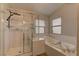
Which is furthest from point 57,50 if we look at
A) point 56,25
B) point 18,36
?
point 18,36

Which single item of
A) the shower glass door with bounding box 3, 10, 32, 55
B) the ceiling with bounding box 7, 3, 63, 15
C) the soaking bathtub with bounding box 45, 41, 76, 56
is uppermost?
the ceiling with bounding box 7, 3, 63, 15

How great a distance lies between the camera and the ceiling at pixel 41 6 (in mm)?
1318

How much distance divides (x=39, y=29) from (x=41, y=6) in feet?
0.96

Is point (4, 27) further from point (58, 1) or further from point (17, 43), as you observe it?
point (58, 1)

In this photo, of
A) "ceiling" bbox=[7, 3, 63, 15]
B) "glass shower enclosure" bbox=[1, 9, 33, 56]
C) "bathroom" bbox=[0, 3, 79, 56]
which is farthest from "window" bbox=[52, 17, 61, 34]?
"glass shower enclosure" bbox=[1, 9, 33, 56]

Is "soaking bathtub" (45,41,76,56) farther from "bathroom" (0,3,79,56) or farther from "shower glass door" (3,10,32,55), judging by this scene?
"shower glass door" (3,10,32,55)

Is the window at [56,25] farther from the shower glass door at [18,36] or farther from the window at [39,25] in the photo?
the shower glass door at [18,36]

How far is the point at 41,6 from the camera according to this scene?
4.40 feet

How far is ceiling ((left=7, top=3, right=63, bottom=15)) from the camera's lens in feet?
4.33

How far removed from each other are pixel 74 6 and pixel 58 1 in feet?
0.68

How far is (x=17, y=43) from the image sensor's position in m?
1.31

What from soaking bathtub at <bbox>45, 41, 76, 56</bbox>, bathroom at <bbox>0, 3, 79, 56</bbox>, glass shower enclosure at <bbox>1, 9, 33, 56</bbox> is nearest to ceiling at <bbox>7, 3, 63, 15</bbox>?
bathroom at <bbox>0, 3, 79, 56</bbox>

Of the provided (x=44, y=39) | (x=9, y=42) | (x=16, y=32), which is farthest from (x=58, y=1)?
(x=9, y=42)

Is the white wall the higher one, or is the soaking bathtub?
the white wall
